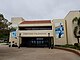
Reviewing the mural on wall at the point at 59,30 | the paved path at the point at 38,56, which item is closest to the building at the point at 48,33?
the mural on wall at the point at 59,30

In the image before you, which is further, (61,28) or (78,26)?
(61,28)

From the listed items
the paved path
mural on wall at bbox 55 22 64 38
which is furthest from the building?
the paved path

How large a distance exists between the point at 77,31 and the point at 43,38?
46.0ft

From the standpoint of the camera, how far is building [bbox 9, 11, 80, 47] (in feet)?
154

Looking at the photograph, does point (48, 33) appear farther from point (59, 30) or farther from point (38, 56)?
point (38, 56)

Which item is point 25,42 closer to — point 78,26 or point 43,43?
point 43,43

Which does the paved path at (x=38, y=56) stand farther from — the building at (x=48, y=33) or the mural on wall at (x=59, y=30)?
the mural on wall at (x=59, y=30)

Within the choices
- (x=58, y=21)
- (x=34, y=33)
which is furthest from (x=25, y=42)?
(x=58, y=21)

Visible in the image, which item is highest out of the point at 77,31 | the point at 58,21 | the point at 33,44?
the point at 58,21

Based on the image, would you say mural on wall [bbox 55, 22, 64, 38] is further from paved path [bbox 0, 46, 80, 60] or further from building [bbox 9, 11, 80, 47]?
paved path [bbox 0, 46, 80, 60]

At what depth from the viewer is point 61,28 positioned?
157 ft

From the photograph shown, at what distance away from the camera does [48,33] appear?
158ft

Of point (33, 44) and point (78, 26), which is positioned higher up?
point (78, 26)

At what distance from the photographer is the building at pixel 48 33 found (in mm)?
46888
